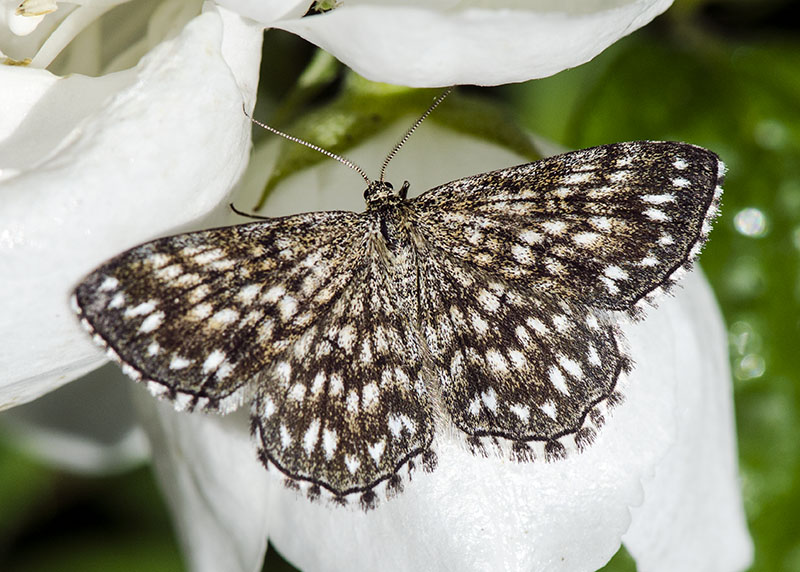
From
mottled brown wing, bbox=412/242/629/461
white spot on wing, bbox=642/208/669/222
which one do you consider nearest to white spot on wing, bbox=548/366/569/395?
mottled brown wing, bbox=412/242/629/461

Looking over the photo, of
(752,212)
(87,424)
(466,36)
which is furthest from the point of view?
(87,424)

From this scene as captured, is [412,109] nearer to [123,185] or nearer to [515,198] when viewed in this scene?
[515,198]

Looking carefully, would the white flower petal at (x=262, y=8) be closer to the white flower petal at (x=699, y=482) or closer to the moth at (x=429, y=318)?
the moth at (x=429, y=318)

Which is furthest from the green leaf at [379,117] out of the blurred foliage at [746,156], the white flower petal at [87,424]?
the white flower petal at [87,424]

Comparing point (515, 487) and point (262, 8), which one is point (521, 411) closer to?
point (515, 487)

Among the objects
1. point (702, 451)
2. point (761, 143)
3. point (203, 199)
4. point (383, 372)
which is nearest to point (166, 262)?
point (203, 199)

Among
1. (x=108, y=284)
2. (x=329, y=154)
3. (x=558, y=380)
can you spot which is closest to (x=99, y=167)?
(x=108, y=284)

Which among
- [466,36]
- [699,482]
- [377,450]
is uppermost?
[466,36]
